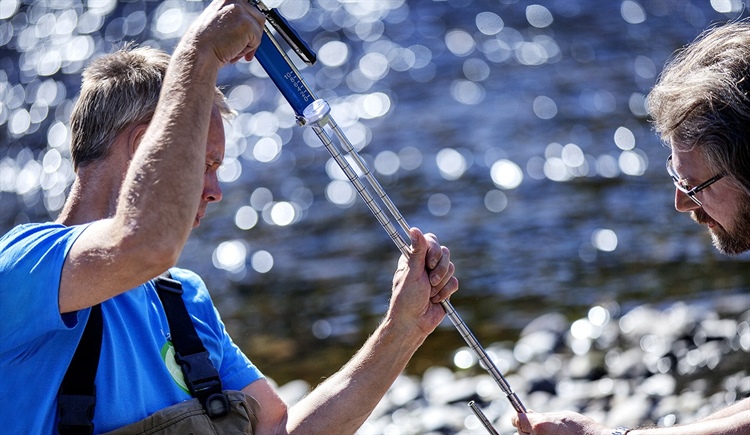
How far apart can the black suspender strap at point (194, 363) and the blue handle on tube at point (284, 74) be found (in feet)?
2.41

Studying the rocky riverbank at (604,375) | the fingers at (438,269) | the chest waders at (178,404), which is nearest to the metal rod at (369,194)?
the fingers at (438,269)

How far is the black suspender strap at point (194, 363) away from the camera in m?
3.03

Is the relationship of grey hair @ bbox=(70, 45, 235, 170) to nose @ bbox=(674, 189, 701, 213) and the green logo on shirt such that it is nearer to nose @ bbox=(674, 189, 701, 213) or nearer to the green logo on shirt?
the green logo on shirt

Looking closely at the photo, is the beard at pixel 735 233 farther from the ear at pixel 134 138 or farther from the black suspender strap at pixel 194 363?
the ear at pixel 134 138

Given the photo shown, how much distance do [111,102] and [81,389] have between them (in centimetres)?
87

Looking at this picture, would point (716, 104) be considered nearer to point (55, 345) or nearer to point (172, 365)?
point (172, 365)

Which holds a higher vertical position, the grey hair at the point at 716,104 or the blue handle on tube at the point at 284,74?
the blue handle on tube at the point at 284,74

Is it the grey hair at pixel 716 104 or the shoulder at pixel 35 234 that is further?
the grey hair at pixel 716 104

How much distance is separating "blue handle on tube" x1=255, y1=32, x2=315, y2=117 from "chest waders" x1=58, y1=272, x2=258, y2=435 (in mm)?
721

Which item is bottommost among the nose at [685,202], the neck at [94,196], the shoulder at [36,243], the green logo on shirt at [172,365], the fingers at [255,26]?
the nose at [685,202]

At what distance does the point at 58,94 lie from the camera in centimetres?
1630

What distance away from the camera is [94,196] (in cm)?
297

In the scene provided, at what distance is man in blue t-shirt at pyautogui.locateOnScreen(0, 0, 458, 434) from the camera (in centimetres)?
243

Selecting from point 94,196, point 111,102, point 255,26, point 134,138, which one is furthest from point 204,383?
point 255,26
